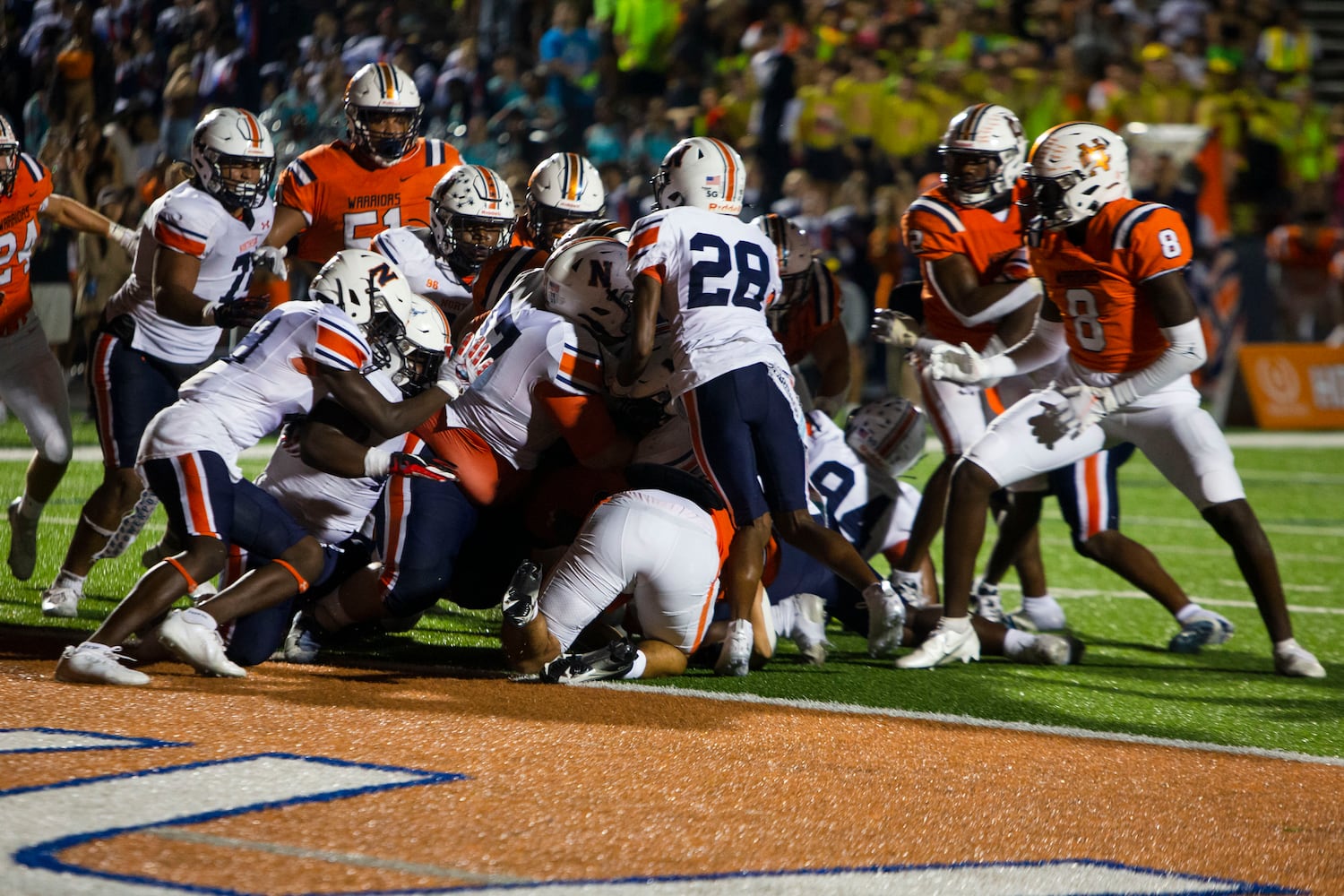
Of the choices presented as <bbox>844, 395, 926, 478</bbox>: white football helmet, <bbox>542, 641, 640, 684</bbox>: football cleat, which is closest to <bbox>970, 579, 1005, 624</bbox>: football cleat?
<bbox>844, 395, 926, 478</bbox>: white football helmet

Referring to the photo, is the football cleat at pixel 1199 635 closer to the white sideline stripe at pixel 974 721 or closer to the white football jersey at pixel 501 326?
the white sideline stripe at pixel 974 721

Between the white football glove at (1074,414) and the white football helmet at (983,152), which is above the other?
the white football helmet at (983,152)

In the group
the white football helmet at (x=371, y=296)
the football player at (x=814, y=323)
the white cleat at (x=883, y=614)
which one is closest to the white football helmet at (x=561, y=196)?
the football player at (x=814, y=323)

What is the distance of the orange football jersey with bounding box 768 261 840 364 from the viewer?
636cm

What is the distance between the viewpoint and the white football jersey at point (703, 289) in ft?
16.7

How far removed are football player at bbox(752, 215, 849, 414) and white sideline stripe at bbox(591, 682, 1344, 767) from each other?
187cm

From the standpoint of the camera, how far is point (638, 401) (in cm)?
534

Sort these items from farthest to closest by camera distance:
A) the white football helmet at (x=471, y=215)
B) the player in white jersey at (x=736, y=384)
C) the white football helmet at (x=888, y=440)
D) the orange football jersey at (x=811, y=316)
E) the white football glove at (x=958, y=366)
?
the orange football jersey at (x=811, y=316), the white football helmet at (x=888, y=440), the white football helmet at (x=471, y=215), the white football glove at (x=958, y=366), the player in white jersey at (x=736, y=384)

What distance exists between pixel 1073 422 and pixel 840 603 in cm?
96

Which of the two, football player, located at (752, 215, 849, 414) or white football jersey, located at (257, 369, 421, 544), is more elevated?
football player, located at (752, 215, 849, 414)

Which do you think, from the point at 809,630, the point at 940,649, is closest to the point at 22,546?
the point at 809,630

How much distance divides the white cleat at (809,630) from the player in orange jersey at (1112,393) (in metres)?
0.28

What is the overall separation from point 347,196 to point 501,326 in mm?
1769

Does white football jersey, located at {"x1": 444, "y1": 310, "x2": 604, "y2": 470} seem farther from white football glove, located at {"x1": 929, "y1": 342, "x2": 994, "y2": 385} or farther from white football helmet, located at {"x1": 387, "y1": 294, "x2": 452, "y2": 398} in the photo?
white football glove, located at {"x1": 929, "y1": 342, "x2": 994, "y2": 385}
